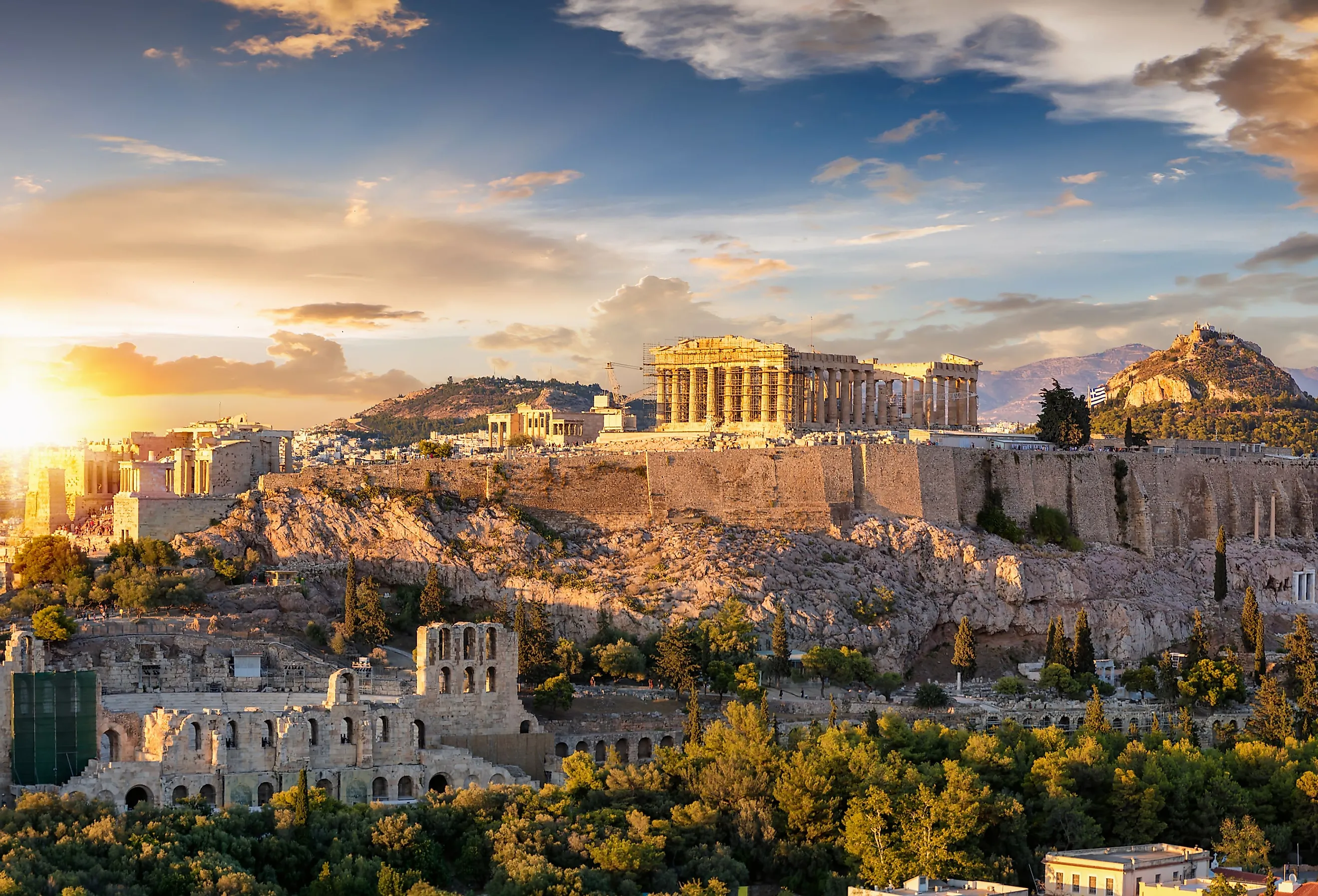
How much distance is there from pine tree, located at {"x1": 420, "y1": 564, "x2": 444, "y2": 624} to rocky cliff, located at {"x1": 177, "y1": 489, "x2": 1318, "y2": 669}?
6.96 ft

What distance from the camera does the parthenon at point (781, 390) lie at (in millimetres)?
74125

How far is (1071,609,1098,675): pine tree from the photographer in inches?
2169

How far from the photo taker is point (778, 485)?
202 feet

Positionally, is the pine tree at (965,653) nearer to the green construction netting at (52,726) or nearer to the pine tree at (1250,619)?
the pine tree at (1250,619)

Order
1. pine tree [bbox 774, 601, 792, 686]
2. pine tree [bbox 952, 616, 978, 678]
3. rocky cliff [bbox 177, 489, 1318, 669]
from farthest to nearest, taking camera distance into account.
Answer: pine tree [bbox 952, 616, 978, 678]
rocky cliff [bbox 177, 489, 1318, 669]
pine tree [bbox 774, 601, 792, 686]

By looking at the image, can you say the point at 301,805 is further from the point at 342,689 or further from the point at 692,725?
the point at 692,725

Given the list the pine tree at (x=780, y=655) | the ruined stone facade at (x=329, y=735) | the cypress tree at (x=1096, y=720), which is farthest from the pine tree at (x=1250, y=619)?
the ruined stone facade at (x=329, y=735)

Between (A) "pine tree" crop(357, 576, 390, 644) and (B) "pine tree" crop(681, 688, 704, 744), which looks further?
(A) "pine tree" crop(357, 576, 390, 644)

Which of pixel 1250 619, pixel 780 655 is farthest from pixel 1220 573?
pixel 780 655

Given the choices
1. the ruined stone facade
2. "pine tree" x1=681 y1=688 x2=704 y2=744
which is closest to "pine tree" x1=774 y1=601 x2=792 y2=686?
→ "pine tree" x1=681 y1=688 x2=704 y2=744

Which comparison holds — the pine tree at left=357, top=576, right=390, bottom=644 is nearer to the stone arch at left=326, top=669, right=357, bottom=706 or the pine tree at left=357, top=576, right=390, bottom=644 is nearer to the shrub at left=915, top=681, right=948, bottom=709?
the stone arch at left=326, top=669, right=357, bottom=706

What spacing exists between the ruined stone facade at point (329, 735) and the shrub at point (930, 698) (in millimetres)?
12488

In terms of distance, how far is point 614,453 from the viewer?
62.8 metres

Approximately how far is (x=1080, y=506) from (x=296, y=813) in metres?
42.2
